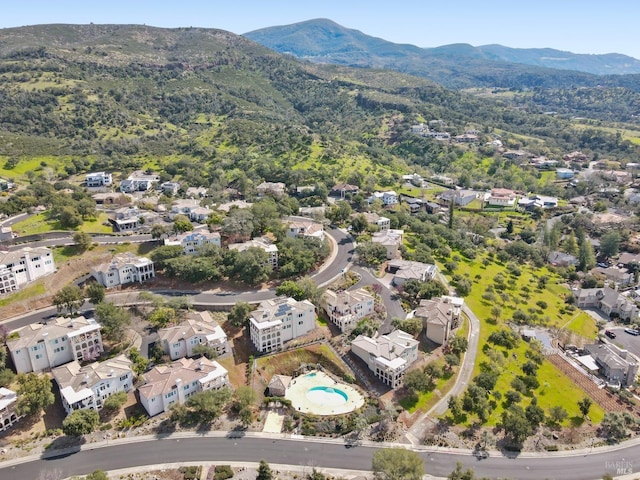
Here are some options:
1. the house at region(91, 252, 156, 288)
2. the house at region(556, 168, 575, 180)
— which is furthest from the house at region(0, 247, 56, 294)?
the house at region(556, 168, 575, 180)

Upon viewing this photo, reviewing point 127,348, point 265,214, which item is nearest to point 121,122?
point 265,214

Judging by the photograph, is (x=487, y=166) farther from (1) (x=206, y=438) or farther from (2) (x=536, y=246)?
(1) (x=206, y=438)

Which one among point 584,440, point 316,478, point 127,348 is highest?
point 127,348

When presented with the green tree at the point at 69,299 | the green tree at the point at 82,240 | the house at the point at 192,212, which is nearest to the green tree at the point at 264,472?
the green tree at the point at 69,299

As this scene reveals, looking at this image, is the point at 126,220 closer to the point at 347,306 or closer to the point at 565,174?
the point at 347,306

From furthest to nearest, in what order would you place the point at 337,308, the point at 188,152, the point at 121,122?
the point at 121,122 < the point at 188,152 < the point at 337,308

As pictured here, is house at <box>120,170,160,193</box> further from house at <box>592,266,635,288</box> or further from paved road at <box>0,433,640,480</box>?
house at <box>592,266,635,288</box>

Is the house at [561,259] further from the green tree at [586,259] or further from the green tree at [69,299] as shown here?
the green tree at [69,299]
